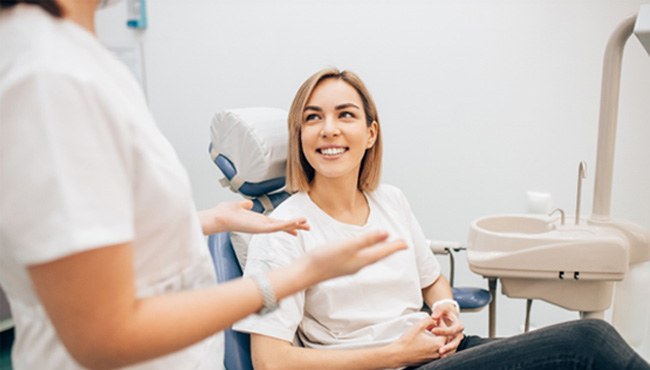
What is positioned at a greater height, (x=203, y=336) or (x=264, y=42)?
(x=264, y=42)

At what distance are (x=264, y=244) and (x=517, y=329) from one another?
135 centimetres

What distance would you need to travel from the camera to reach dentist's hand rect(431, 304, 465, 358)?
1150 millimetres

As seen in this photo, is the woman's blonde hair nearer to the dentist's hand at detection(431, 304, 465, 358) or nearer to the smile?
the smile

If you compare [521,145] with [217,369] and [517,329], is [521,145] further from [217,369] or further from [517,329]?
[217,369]

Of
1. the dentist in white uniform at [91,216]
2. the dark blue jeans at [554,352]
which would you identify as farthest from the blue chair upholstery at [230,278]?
the dentist in white uniform at [91,216]

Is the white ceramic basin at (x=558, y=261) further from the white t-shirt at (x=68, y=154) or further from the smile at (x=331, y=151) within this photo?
the white t-shirt at (x=68, y=154)

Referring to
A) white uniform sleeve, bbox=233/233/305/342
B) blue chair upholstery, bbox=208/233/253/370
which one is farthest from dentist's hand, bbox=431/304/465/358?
blue chair upholstery, bbox=208/233/253/370

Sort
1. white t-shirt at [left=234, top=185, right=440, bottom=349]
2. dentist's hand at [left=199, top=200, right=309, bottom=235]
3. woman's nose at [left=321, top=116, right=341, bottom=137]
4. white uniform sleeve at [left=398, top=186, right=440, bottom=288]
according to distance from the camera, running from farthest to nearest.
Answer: white uniform sleeve at [left=398, top=186, right=440, bottom=288] < woman's nose at [left=321, top=116, right=341, bottom=137] < white t-shirt at [left=234, top=185, right=440, bottom=349] < dentist's hand at [left=199, top=200, right=309, bottom=235]

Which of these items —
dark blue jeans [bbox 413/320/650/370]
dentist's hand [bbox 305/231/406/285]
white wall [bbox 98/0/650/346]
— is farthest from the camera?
white wall [bbox 98/0/650/346]

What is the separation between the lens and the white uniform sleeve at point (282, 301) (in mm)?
1070

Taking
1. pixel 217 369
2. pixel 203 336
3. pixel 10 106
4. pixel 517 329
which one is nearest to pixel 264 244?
pixel 217 369

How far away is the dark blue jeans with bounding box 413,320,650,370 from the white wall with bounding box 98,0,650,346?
0.89m

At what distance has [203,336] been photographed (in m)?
0.50

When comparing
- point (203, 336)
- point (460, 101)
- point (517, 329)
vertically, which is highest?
point (460, 101)
